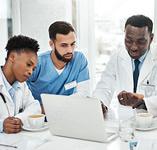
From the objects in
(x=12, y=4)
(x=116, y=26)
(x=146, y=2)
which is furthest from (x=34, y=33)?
(x=146, y=2)

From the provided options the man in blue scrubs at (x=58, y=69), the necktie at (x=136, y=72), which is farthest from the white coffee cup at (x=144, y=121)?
the man in blue scrubs at (x=58, y=69)

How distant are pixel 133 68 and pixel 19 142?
1205 mm

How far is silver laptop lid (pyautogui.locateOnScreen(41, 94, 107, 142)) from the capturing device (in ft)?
4.46

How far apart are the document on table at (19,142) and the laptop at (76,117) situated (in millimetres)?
112

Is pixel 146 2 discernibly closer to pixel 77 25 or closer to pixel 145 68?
pixel 77 25

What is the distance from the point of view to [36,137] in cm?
151

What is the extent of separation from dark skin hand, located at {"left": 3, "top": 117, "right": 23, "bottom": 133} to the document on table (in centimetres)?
4

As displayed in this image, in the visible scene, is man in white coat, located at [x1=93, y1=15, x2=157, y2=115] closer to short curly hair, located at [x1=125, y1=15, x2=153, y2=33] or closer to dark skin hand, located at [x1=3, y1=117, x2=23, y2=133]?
short curly hair, located at [x1=125, y1=15, x2=153, y2=33]

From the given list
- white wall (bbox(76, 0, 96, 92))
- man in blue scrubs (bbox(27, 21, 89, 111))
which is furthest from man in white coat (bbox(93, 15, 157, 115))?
white wall (bbox(76, 0, 96, 92))

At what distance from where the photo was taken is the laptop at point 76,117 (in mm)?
1360

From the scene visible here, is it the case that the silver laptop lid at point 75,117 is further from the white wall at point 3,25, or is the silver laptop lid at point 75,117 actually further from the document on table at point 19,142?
the white wall at point 3,25

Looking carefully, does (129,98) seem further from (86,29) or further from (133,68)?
(86,29)

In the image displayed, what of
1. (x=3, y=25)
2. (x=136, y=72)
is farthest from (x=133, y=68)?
(x=3, y=25)

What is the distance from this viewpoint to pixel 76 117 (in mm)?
1414
